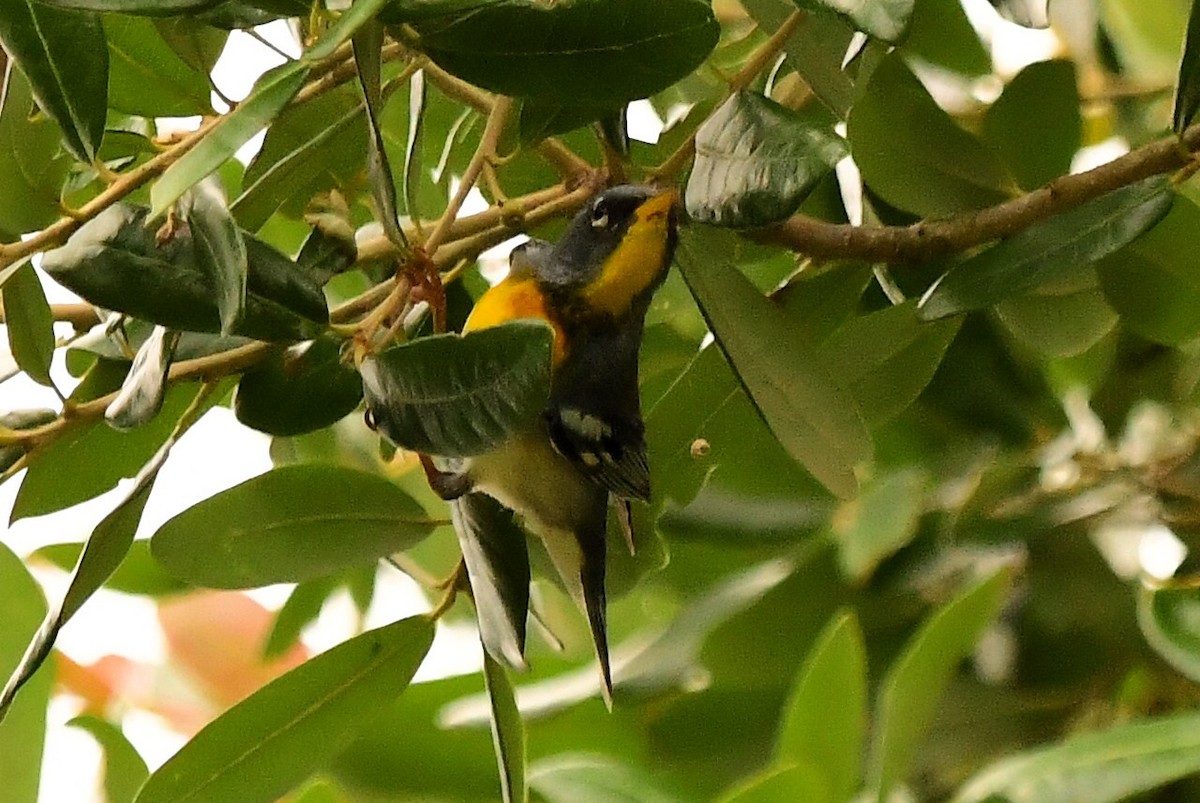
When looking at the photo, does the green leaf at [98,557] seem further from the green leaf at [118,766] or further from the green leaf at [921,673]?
the green leaf at [921,673]

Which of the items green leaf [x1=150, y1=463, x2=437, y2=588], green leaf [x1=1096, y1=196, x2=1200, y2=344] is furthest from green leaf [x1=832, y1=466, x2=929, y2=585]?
green leaf [x1=150, y1=463, x2=437, y2=588]

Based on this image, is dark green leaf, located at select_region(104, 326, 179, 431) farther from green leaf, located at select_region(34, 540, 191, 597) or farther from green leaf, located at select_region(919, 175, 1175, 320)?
green leaf, located at select_region(34, 540, 191, 597)

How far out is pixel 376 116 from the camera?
1.57 ft

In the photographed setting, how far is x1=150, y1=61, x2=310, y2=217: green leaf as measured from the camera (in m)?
0.40

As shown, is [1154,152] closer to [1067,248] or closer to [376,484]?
[1067,248]

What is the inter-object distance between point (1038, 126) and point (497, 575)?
433mm

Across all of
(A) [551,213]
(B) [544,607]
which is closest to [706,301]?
(A) [551,213]

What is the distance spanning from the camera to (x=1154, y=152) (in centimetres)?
59

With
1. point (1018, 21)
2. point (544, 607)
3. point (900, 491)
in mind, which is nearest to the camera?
point (1018, 21)

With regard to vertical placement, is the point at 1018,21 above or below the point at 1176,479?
above

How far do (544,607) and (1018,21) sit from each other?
2.35 ft

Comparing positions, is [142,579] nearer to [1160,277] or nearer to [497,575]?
[497,575]

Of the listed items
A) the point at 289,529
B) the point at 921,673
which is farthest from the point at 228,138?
the point at 921,673

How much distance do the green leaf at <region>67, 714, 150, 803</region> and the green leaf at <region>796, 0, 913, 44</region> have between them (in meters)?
0.66
